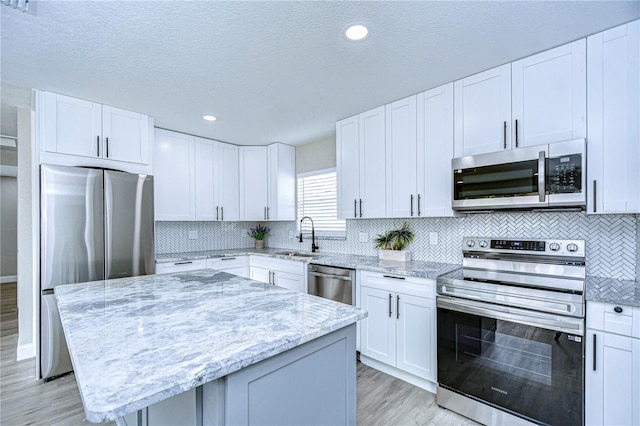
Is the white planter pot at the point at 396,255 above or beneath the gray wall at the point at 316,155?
beneath

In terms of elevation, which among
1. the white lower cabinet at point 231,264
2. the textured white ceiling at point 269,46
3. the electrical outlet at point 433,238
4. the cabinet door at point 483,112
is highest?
the textured white ceiling at point 269,46

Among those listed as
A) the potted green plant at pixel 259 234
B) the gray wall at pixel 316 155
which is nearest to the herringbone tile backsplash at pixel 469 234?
the potted green plant at pixel 259 234

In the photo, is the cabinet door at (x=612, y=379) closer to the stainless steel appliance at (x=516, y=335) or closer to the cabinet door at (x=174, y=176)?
the stainless steel appliance at (x=516, y=335)

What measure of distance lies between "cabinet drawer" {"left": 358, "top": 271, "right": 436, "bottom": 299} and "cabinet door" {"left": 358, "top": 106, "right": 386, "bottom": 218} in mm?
650

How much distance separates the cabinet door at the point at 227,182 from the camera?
4.20 meters

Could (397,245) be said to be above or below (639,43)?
below

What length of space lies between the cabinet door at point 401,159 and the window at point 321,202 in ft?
3.45

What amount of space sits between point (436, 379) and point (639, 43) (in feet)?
8.25

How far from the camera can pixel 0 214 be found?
6.55 metres

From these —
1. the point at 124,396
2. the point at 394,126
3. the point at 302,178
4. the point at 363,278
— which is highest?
the point at 394,126

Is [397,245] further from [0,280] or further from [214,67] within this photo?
[0,280]

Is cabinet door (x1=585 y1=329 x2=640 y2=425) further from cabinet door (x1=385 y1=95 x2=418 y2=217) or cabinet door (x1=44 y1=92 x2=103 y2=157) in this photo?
cabinet door (x1=44 y1=92 x2=103 y2=157)

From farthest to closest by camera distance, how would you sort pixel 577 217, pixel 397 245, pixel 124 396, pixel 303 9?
1. pixel 397 245
2. pixel 577 217
3. pixel 303 9
4. pixel 124 396

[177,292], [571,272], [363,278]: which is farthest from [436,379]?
[177,292]
